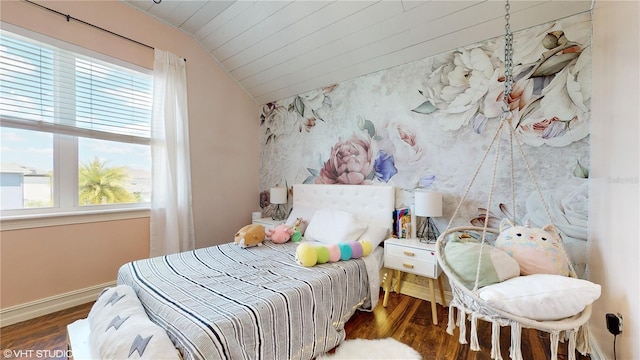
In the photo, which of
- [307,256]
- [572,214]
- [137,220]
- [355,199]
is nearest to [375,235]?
[355,199]

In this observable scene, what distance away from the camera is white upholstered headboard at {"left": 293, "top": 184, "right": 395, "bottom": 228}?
2.64m

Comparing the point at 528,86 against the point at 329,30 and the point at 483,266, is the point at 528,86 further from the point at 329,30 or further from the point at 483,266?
the point at 329,30

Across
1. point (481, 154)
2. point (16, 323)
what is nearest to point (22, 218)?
point (16, 323)

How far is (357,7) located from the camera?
7.22ft

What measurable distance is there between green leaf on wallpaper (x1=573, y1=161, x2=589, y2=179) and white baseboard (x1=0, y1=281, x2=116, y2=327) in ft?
14.3

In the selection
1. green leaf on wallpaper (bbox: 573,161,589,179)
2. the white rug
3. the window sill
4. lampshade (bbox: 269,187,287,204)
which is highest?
green leaf on wallpaper (bbox: 573,161,589,179)

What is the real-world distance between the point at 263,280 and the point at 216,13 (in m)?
2.89

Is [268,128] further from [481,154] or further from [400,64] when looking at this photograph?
[481,154]

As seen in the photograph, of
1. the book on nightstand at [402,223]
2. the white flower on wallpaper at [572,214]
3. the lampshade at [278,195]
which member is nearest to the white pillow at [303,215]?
the lampshade at [278,195]

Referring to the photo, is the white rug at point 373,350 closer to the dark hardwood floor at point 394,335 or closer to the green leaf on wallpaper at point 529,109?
the dark hardwood floor at point 394,335

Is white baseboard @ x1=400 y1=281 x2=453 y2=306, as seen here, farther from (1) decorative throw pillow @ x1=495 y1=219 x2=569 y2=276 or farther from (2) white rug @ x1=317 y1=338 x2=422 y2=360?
(1) decorative throw pillow @ x1=495 y1=219 x2=569 y2=276

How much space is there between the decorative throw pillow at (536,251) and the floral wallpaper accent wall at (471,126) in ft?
1.74

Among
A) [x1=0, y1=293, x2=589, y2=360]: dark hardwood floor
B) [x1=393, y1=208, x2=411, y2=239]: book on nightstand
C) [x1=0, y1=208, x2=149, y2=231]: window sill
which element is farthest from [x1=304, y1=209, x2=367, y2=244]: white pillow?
[x1=0, y1=208, x2=149, y2=231]: window sill

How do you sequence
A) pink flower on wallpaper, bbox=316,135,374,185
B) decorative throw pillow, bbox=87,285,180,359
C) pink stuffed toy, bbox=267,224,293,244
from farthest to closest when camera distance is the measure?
pink flower on wallpaper, bbox=316,135,374,185 → pink stuffed toy, bbox=267,224,293,244 → decorative throw pillow, bbox=87,285,180,359
